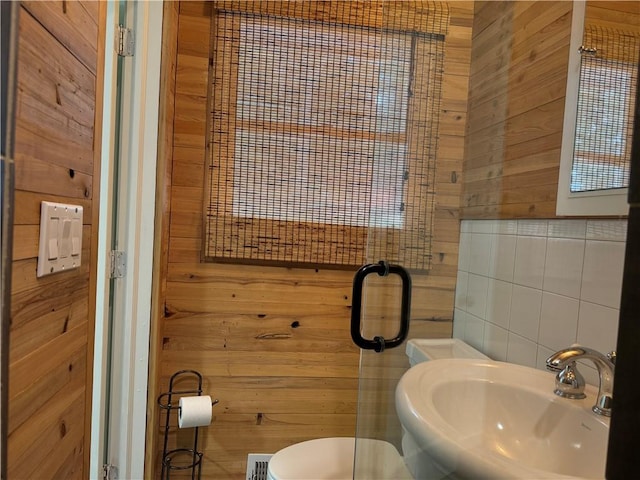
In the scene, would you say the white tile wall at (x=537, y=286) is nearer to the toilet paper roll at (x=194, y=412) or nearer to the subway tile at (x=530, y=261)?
the subway tile at (x=530, y=261)

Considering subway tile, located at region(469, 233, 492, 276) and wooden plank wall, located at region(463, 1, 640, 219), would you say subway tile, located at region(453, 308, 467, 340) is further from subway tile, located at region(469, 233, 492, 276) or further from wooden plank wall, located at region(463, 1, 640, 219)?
wooden plank wall, located at region(463, 1, 640, 219)

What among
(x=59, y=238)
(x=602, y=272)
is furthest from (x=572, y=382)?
(x=59, y=238)

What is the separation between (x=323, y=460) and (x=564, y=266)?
3.55 ft

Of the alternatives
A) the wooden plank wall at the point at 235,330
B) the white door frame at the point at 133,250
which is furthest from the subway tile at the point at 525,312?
the white door frame at the point at 133,250

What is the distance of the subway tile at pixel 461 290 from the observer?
1.76 meters

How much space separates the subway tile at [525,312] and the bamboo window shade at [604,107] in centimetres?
36

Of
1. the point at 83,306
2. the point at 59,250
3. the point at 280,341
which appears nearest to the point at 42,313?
the point at 59,250

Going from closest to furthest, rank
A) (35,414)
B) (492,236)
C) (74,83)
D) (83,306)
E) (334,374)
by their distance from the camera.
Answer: (35,414)
(74,83)
(83,306)
(492,236)
(334,374)

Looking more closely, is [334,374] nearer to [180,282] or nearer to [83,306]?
[180,282]

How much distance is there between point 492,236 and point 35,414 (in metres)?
1.47

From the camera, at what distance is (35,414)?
2.36 ft

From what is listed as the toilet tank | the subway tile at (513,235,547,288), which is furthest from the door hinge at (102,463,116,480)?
the subway tile at (513,235,547,288)

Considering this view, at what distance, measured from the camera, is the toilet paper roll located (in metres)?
1.81

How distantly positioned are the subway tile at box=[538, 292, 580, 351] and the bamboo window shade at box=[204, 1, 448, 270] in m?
0.76
